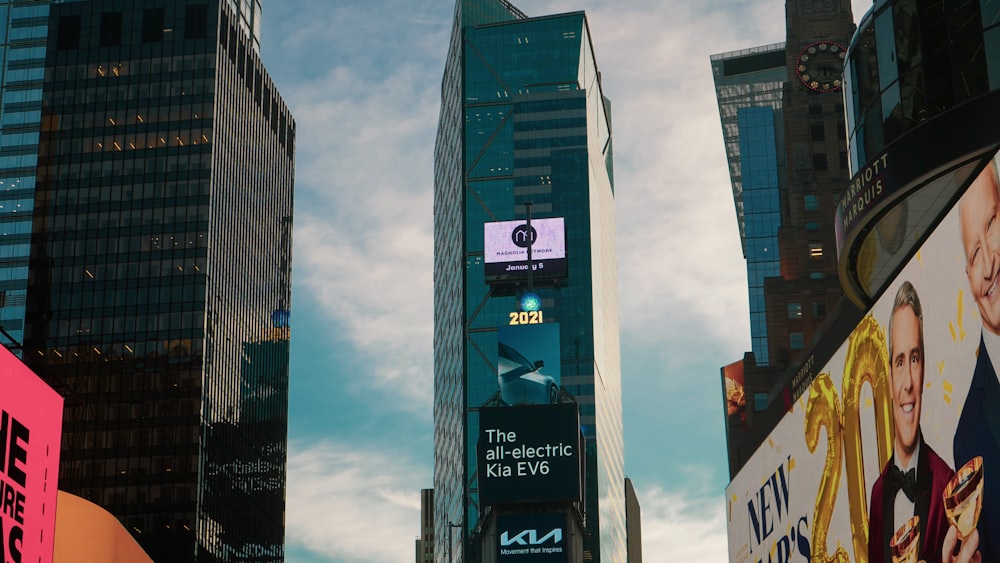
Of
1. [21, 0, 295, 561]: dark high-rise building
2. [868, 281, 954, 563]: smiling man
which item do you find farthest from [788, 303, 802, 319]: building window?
[868, 281, 954, 563]: smiling man

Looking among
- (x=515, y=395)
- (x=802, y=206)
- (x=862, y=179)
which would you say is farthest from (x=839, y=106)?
(x=862, y=179)

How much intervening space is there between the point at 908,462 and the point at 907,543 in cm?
Result: 221

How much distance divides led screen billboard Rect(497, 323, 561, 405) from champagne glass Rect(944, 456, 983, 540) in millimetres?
76441

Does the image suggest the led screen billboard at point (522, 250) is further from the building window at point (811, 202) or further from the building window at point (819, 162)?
the building window at point (819, 162)

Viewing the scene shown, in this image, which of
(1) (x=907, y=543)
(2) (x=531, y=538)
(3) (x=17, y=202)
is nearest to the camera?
(1) (x=907, y=543)

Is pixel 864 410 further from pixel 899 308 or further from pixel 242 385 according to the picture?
pixel 242 385

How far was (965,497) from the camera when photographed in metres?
33.3

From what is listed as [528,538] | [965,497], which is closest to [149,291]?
[528,538]

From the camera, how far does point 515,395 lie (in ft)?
366

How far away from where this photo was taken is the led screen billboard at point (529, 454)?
99.1 m

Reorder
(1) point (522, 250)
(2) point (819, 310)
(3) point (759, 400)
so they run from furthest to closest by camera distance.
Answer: (1) point (522, 250), (3) point (759, 400), (2) point (819, 310)

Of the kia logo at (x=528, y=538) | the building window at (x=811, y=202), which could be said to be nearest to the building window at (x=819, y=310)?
the building window at (x=811, y=202)

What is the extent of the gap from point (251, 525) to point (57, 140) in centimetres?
6080

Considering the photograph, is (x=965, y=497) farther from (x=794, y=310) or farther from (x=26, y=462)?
(x=794, y=310)
